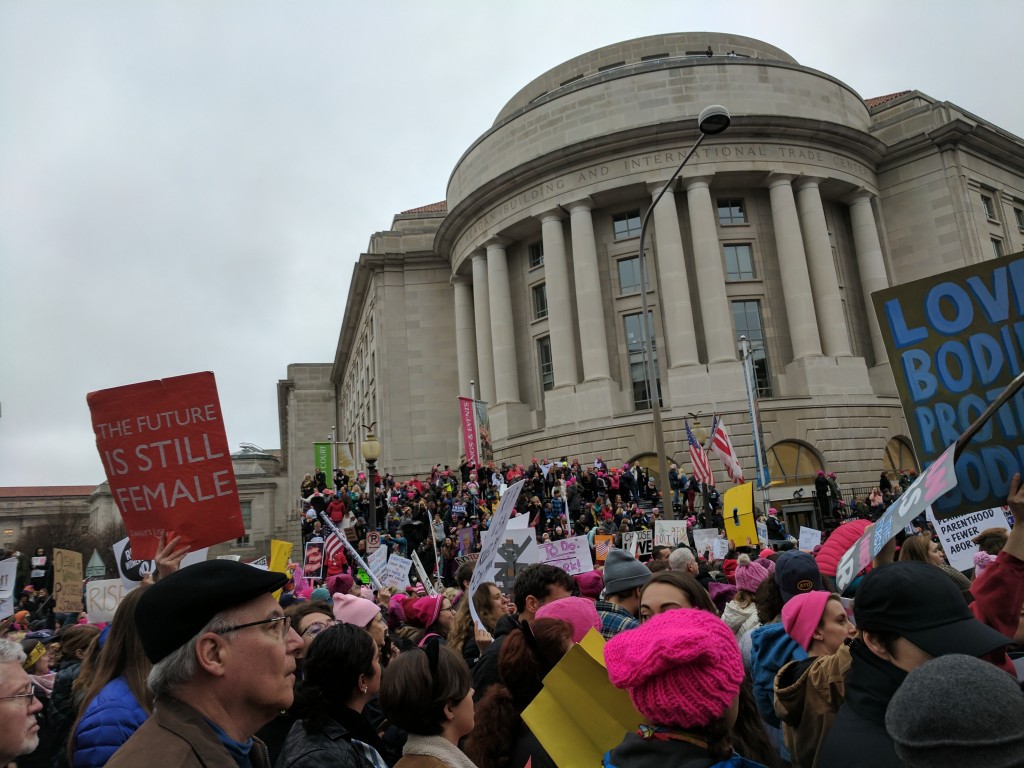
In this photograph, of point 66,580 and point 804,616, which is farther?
point 66,580

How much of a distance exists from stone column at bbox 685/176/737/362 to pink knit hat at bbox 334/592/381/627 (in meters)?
30.2

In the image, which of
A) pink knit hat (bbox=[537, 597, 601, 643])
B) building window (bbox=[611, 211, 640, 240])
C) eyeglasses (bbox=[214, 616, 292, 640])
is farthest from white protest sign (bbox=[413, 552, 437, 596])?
building window (bbox=[611, 211, 640, 240])

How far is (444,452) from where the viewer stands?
145ft

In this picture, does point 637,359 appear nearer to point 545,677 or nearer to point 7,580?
point 7,580

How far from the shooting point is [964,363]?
179 inches

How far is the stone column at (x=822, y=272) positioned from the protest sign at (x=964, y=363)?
3212 centimetres

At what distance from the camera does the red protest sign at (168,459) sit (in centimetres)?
559

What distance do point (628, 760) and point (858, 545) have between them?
187 centimetres

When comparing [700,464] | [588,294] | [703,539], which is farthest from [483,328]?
[703,539]

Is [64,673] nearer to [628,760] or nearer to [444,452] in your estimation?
[628,760]

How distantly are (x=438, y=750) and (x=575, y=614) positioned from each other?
1.31m

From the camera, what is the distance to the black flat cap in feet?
8.07

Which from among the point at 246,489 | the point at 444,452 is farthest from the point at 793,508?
the point at 246,489

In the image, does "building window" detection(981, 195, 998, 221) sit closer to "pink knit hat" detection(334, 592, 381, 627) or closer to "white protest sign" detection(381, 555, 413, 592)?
"white protest sign" detection(381, 555, 413, 592)
